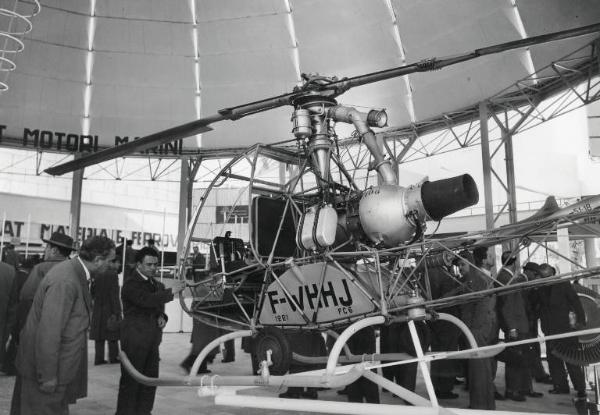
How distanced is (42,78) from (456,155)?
20.0m

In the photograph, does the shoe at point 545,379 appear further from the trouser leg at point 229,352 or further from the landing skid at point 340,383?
the trouser leg at point 229,352

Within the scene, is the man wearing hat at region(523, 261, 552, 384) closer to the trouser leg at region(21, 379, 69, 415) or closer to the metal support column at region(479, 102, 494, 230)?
the trouser leg at region(21, 379, 69, 415)

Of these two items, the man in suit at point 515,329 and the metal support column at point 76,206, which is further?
the metal support column at point 76,206

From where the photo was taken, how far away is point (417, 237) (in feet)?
12.1

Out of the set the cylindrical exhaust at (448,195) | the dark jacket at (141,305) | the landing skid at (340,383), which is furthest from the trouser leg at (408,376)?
the dark jacket at (141,305)

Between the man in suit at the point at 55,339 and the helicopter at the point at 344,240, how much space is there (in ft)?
2.99

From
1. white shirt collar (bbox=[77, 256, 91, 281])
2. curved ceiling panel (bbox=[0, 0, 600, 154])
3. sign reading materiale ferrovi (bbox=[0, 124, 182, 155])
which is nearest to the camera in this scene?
white shirt collar (bbox=[77, 256, 91, 281])

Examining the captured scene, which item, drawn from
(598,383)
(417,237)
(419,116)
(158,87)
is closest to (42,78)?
(158,87)

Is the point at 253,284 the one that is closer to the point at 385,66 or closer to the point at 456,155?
the point at 385,66

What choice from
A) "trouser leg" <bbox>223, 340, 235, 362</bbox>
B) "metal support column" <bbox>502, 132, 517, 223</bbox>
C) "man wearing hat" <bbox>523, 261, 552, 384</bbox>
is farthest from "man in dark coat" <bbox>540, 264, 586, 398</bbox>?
"metal support column" <bbox>502, 132, 517, 223</bbox>

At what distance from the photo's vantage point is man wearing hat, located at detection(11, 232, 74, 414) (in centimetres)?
438

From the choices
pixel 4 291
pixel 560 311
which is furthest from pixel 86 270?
pixel 560 311

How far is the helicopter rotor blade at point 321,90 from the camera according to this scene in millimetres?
3438

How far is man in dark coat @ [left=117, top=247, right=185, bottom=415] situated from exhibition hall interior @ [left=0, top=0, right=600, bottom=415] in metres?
0.02
